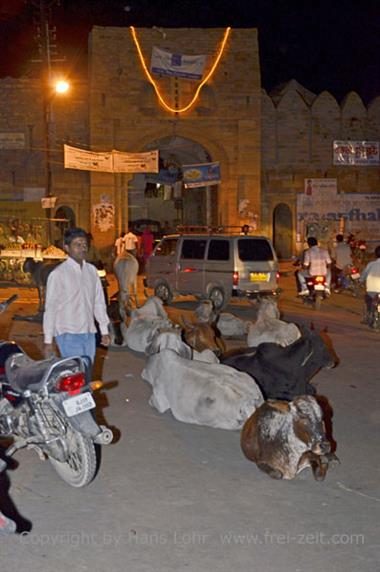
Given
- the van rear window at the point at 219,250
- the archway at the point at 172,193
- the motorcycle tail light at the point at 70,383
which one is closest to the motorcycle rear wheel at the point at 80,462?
the motorcycle tail light at the point at 70,383

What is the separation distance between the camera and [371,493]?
6.46 metres

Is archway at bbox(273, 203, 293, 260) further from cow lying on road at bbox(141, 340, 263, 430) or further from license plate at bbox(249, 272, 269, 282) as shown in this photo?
cow lying on road at bbox(141, 340, 263, 430)

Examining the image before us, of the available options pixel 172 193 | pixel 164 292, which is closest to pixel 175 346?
pixel 164 292

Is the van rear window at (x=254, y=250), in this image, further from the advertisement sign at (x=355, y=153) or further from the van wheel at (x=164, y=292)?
the advertisement sign at (x=355, y=153)

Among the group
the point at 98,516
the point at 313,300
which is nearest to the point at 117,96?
the point at 313,300

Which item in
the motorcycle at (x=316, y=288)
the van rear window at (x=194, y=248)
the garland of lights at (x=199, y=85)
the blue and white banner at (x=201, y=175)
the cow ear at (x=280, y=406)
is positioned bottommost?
the motorcycle at (x=316, y=288)

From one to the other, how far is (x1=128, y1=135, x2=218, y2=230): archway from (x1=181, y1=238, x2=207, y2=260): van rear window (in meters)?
14.7

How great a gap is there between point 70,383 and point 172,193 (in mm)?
40856

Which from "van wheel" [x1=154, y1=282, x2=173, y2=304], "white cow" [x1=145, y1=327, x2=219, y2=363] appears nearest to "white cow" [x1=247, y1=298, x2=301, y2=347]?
"white cow" [x1=145, y1=327, x2=219, y2=363]

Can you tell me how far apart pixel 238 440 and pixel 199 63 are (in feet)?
91.2

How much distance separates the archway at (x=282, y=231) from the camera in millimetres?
36812

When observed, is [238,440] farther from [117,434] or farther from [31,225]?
[31,225]

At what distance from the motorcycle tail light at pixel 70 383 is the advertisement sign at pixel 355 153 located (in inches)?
1266

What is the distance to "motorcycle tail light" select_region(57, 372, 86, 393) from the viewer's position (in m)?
6.11
